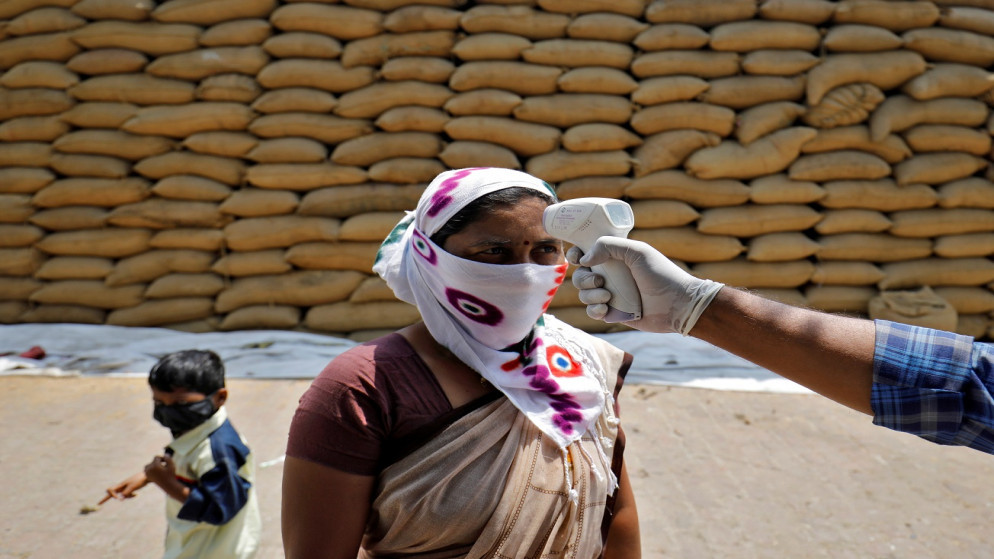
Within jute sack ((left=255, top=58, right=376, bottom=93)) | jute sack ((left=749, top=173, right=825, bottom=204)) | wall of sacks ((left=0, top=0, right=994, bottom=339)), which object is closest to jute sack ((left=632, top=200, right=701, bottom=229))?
wall of sacks ((left=0, top=0, right=994, bottom=339))

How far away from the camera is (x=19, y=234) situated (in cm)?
460

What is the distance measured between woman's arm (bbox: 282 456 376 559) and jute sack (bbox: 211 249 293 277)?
3491 millimetres

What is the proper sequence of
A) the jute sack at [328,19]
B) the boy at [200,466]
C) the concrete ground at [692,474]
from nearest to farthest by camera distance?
the boy at [200,466], the concrete ground at [692,474], the jute sack at [328,19]

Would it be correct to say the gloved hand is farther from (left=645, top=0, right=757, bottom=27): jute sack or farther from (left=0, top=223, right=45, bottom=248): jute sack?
(left=0, top=223, right=45, bottom=248): jute sack

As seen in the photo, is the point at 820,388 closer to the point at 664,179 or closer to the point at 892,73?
the point at 664,179

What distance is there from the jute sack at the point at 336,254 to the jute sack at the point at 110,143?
1.01 m

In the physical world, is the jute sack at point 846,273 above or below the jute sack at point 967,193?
below

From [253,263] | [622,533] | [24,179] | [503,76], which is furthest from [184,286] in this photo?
[622,533]

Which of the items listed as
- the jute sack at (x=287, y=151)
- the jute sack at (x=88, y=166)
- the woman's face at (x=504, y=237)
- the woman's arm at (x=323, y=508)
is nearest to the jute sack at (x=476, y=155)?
the jute sack at (x=287, y=151)

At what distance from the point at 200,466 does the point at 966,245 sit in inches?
175

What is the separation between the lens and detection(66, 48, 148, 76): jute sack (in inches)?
177

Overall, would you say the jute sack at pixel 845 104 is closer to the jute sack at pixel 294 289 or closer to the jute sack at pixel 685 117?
the jute sack at pixel 685 117

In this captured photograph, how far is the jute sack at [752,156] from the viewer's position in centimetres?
447

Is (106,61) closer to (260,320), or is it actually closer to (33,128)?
(33,128)
